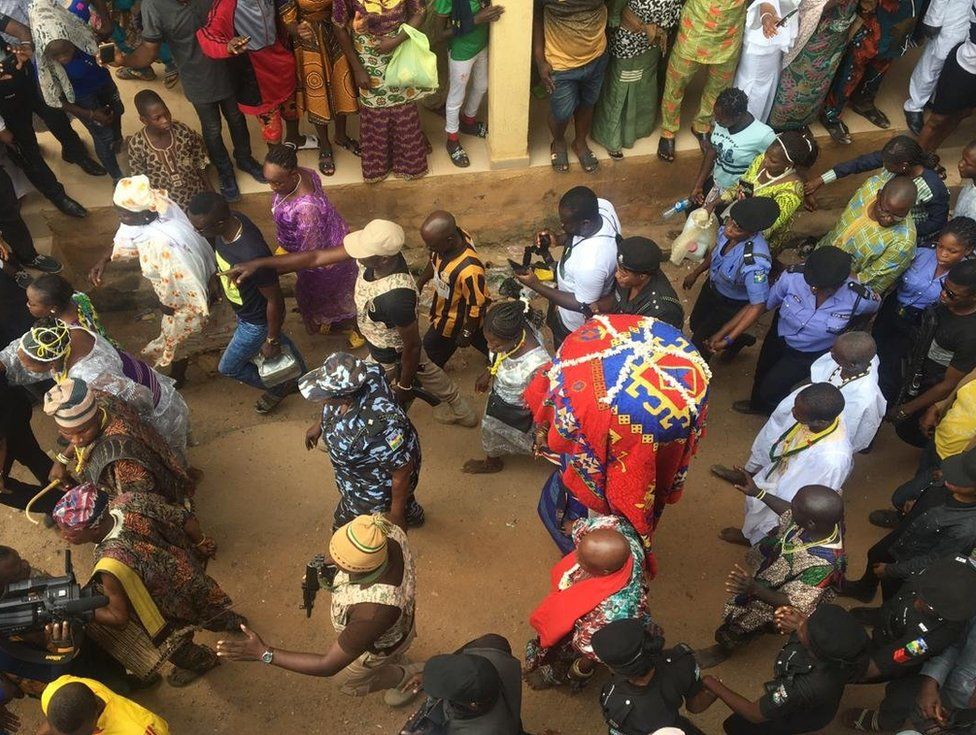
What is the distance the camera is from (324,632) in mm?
4559

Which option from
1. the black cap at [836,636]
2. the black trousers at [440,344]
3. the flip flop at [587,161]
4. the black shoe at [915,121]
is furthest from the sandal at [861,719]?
the black shoe at [915,121]

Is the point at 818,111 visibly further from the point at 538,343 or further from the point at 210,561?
the point at 210,561

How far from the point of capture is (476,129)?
273 inches

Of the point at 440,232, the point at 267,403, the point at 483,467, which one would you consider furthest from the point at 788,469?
the point at 267,403

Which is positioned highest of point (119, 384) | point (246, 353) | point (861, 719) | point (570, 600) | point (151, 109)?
point (151, 109)

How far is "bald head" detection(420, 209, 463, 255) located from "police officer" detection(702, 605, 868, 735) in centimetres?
267

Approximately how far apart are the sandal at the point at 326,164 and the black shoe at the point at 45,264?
2149mm

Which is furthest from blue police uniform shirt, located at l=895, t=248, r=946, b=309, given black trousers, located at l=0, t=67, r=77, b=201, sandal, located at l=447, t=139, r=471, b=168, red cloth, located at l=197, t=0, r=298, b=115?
black trousers, located at l=0, t=67, r=77, b=201

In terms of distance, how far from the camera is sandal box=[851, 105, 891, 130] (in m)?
7.09

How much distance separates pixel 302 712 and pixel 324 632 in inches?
17.6

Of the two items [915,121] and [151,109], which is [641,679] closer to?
[151,109]

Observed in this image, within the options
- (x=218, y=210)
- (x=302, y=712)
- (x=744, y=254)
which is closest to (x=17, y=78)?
(x=218, y=210)

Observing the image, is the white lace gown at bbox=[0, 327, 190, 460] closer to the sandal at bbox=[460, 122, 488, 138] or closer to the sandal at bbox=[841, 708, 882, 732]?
the sandal at bbox=[460, 122, 488, 138]

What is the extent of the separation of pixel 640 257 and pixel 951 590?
212cm
